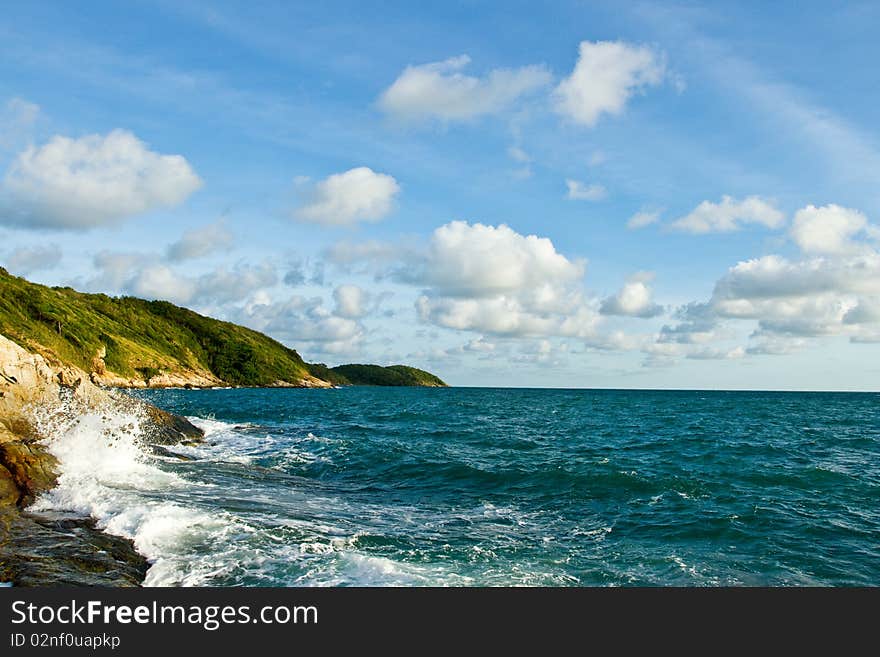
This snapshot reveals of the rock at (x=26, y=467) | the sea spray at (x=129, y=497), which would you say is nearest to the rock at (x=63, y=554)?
the sea spray at (x=129, y=497)

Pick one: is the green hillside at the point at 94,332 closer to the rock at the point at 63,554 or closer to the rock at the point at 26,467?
the rock at the point at 26,467

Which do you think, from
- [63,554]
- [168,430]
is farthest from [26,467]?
[168,430]

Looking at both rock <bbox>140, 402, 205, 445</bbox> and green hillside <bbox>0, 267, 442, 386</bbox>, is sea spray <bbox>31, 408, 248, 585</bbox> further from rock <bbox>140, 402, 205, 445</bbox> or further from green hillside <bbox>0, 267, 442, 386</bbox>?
green hillside <bbox>0, 267, 442, 386</bbox>

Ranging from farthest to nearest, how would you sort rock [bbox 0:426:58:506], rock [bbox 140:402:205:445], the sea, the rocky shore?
rock [bbox 140:402:205:445]
rock [bbox 0:426:58:506]
the sea
the rocky shore

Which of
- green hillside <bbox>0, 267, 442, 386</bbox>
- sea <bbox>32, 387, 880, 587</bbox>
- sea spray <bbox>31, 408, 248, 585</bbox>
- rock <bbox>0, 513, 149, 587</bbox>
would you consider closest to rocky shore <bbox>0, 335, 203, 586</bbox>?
rock <bbox>0, 513, 149, 587</bbox>

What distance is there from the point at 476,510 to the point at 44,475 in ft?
53.5

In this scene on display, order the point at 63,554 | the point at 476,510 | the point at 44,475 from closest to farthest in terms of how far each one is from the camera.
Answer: the point at 63,554 → the point at 44,475 → the point at 476,510

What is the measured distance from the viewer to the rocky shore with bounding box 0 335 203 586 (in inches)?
483

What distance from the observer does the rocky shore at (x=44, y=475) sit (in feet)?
40.3

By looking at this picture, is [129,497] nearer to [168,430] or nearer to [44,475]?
[44,475]

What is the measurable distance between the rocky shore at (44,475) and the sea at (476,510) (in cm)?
76

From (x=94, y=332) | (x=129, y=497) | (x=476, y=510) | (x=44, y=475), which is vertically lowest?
(x=476, y=510)

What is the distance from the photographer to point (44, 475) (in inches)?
792

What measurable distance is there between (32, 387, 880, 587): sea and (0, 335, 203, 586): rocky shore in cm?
76
